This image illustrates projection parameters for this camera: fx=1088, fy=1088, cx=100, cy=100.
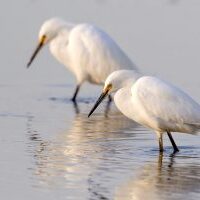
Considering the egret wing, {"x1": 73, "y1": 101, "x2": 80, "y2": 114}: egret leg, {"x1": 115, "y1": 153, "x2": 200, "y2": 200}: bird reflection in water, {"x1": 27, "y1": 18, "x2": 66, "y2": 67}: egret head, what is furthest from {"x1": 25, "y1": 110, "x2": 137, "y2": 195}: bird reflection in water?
{"x1": 27, "y1": 18, "x2": 66, "y2": 67}: egret head

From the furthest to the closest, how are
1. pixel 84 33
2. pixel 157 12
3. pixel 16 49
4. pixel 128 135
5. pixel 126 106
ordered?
pixel 157 12 → pixel 16 49 → pixel 84 33 → pixel 128 135 → pixel 126 106

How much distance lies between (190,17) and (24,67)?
5.93m

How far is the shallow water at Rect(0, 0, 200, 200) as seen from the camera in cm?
1013

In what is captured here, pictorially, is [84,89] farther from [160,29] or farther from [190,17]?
[190,17]

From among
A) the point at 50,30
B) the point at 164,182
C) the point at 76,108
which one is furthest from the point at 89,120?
the point at 164,182

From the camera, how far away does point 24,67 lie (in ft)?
63.5

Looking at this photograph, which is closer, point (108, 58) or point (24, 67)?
point (108, 58)

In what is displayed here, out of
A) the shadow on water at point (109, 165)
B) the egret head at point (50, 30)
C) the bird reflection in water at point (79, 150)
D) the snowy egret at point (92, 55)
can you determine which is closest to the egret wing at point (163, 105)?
the shadow on water at point (109, 165)

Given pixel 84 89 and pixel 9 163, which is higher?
pixel 9 163

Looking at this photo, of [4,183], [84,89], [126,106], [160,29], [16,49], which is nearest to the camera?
[4,183]

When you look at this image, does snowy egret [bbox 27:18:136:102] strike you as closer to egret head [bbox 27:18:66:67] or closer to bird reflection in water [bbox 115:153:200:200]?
egret head [bbox 27:18:66:67]

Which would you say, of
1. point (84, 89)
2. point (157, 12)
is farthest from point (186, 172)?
point (157, 12)

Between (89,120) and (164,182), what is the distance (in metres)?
4.69

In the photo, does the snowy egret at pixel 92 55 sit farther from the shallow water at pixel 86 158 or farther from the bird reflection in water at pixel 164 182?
the bird reflection in water at pixel 164 182
